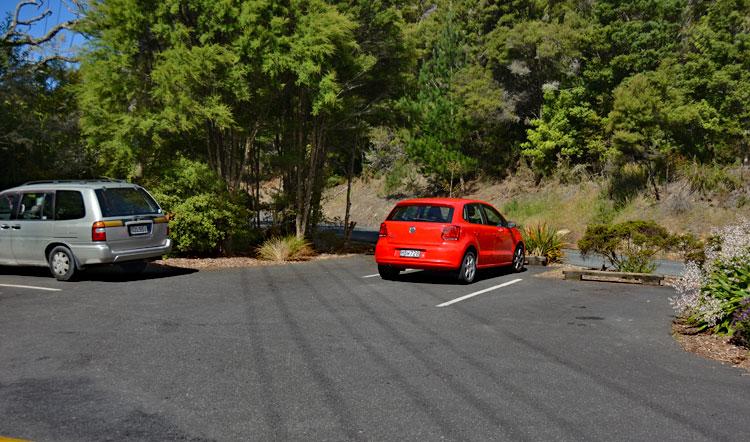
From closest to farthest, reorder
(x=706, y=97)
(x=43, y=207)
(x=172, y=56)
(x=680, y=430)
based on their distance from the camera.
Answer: (x=680, y=430) → (x=43, y=207) → (x=172, y=56) → (x=706, y=97)

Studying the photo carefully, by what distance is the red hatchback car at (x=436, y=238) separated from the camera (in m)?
12.1

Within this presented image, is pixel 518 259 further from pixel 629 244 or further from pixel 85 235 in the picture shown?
pixel 85 235

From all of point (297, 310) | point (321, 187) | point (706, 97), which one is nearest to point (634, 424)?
point (297, 310)

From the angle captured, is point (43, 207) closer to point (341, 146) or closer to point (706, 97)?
point (341, 146)

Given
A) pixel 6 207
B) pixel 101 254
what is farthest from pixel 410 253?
pixel 6 207

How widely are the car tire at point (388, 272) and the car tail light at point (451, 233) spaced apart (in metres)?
1.43

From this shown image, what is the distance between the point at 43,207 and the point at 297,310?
19.2 feet

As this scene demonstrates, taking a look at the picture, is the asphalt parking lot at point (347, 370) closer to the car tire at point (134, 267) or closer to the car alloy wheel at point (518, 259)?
the car tire at point (134, 267)

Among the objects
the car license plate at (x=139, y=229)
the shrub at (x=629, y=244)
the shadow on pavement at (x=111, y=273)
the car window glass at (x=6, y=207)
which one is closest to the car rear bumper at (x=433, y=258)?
the shrub at (x=629, y=244)

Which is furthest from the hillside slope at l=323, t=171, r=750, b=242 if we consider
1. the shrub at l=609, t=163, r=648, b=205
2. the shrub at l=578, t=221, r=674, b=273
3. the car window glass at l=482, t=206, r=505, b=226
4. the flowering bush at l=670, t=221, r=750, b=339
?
the flowering bush at l=670, t=221, r=750, b=339

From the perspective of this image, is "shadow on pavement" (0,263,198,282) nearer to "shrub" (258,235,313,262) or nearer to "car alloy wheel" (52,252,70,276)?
"car alloy wheel" (52,252,70,276)

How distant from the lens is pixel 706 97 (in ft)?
85.7

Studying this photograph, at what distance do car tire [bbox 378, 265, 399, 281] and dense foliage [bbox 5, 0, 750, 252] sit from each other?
194 inches

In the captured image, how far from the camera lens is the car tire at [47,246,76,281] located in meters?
11.6
